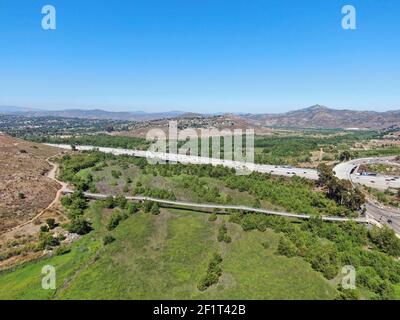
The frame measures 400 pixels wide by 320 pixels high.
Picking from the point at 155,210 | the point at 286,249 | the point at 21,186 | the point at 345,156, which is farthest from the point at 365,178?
the point at 21,186

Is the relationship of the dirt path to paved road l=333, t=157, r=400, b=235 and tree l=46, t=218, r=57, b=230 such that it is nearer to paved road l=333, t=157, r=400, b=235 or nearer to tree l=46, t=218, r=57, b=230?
tree l=46, t=218, r=57, b=230

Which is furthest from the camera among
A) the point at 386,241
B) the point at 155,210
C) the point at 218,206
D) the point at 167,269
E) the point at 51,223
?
the point at 218,206

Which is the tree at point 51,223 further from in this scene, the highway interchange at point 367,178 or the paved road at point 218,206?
the highway interchange at point 367,178

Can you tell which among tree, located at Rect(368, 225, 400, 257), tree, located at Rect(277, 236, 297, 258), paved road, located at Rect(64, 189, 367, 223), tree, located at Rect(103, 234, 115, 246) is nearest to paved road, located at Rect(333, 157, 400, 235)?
paved road, located at Rect(64, 189, 367, 223)

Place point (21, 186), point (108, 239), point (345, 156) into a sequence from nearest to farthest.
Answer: point (108, 239)
point (21, 186)
point (345, 156)

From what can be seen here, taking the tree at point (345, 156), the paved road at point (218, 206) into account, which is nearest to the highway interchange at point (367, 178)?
the tree at point (345, 156)

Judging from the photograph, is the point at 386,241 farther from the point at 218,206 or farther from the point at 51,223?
the point at 51,223

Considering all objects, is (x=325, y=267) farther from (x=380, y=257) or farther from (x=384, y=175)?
(x=384, y=175)
